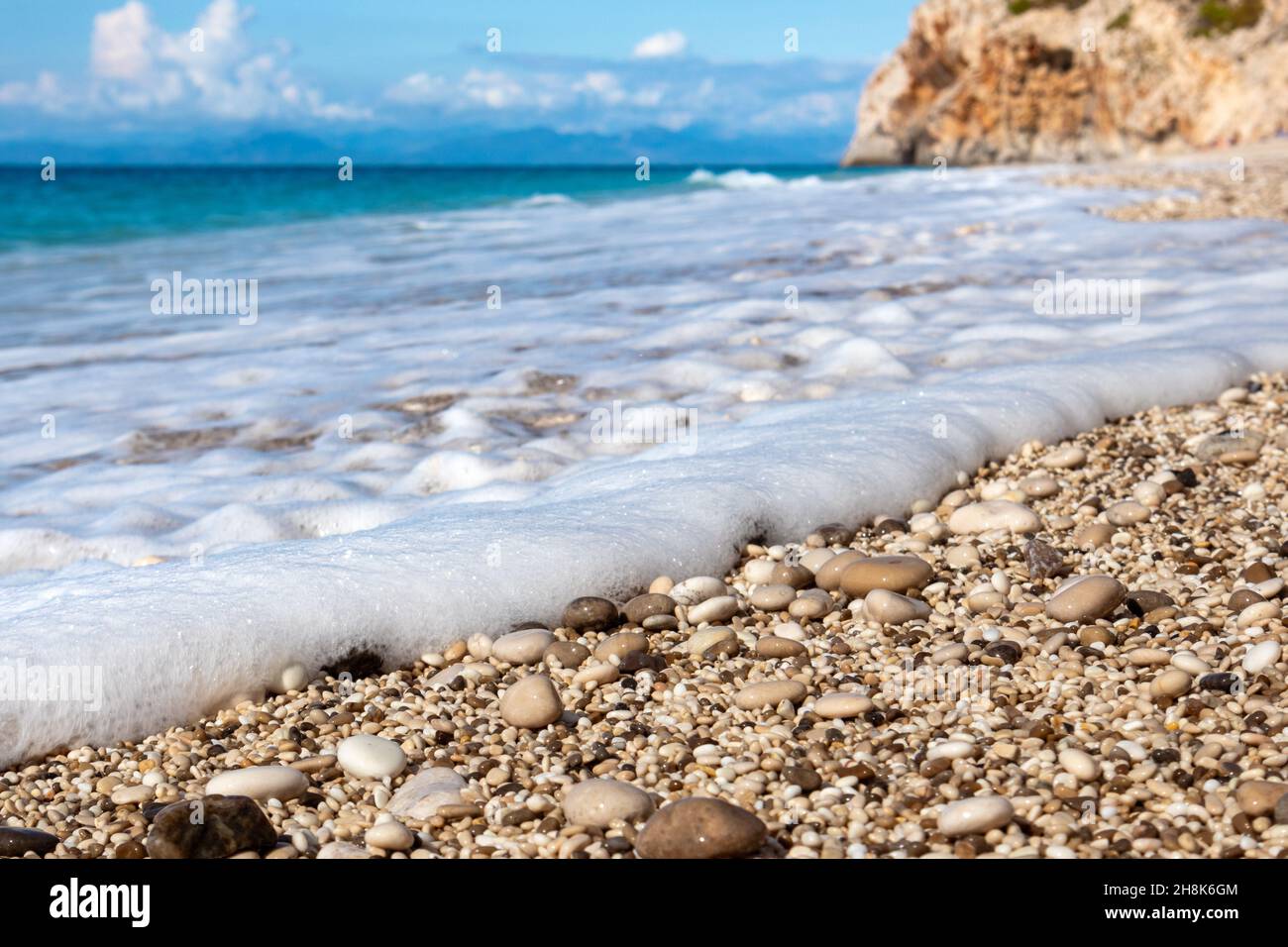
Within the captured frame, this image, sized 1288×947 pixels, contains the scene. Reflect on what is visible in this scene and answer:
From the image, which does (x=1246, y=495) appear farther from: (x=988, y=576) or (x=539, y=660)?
(x=539, y=660)

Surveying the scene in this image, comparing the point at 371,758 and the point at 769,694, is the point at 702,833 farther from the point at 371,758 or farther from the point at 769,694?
the point at 371,758

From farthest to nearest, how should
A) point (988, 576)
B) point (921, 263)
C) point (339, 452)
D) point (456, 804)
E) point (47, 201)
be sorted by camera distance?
point (47, 201) < point (921, 263) < point (339, 452) < point (988, 576) < point (456, 804)

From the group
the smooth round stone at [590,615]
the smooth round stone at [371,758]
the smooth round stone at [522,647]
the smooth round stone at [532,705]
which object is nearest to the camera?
the smooth round stone at [371,758]

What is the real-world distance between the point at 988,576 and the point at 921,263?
6.83 metres

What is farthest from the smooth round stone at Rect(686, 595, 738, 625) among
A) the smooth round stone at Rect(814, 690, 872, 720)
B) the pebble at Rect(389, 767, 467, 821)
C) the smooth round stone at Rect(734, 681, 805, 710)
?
the pebble at Rect(389, 767, 467, 821)

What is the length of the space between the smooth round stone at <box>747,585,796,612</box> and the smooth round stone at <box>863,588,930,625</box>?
20cm

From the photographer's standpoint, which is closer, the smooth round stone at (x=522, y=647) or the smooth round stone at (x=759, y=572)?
the smooth round stone at (x=522, y=647)

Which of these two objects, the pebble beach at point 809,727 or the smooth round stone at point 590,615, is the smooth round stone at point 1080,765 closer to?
the pebble beach at point 809,727

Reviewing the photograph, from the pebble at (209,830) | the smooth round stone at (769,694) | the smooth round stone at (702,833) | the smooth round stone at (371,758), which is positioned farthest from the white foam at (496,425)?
the smooth round stone at (702,833)

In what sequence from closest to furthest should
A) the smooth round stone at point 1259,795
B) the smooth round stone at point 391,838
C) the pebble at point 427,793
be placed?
the smooth round stone at point 1259,795
the smooth round stone at point 391,838
the pebble at point 427,793

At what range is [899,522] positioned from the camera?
3.43 meters

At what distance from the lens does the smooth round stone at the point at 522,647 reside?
272 cm

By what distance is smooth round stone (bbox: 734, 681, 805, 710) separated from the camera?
7.77 feet
